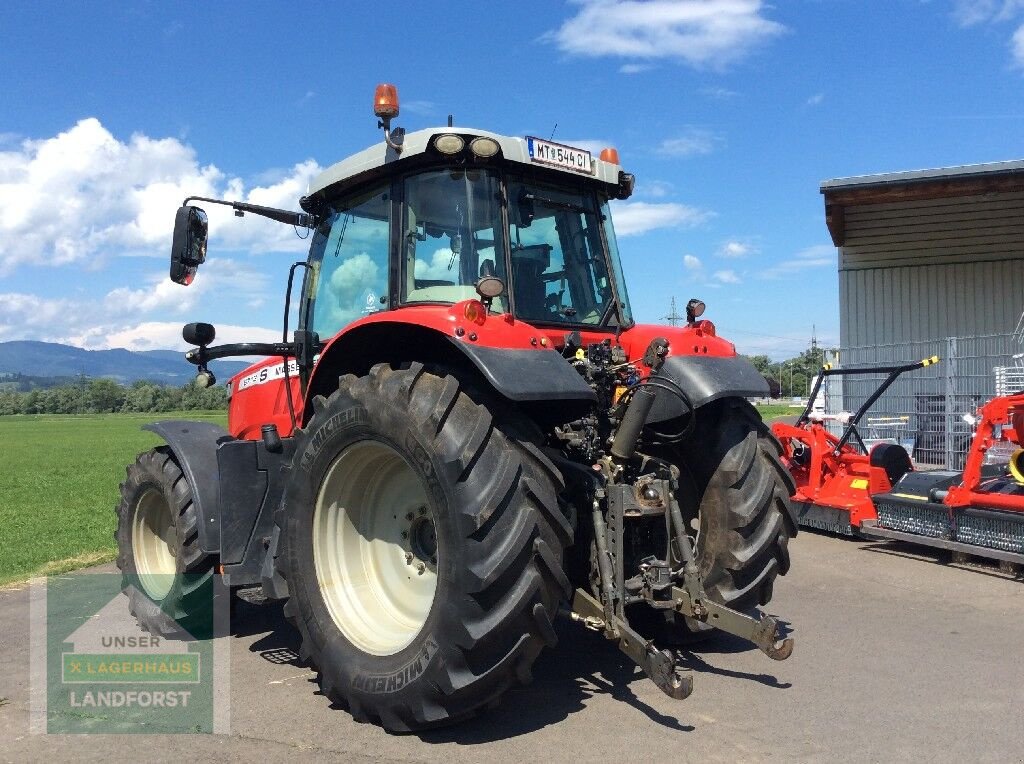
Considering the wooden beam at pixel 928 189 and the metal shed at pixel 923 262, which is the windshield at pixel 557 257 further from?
the wooden beam at pixel 928 189

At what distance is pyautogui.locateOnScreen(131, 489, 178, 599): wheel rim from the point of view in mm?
5605

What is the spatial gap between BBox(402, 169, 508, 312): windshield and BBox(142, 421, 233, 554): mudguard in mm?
1739

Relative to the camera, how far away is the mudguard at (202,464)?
499 cm

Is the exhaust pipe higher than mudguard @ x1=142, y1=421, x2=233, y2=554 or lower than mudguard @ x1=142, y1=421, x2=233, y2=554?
higher

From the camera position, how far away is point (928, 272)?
53.9 ft

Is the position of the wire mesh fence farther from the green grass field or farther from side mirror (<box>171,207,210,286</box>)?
the green grass field

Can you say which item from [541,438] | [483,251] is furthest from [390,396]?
[483,251]

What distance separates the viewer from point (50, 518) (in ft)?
37.6

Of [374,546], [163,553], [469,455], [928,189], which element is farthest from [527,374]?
[928,189]

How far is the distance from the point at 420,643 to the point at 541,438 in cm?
98

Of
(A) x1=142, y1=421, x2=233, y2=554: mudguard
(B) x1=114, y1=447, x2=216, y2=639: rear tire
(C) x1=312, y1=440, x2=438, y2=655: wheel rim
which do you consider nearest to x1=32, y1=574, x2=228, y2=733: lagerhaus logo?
(B) x1=114, y1=447, x2=216, y2=639: rear tire

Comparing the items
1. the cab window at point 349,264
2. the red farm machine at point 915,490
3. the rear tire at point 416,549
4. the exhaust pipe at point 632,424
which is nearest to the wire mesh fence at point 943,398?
the red farm machine at point 915,490

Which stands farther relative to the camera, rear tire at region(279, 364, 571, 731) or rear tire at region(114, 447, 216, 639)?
rear tire at region(114, 447, 216, 639)

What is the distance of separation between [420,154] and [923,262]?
14.5 metres
